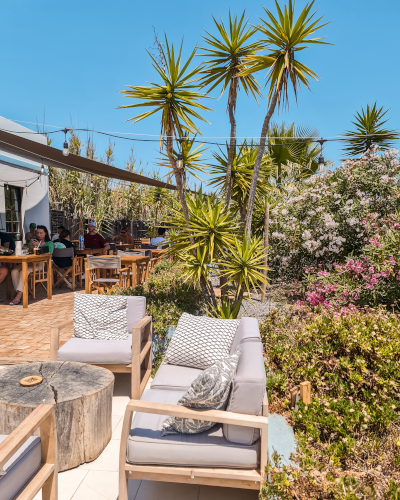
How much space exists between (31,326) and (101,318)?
1834 millimetres

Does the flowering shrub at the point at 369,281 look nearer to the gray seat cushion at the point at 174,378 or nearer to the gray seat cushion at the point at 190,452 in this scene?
the gray seat cushion at the point at 174,378

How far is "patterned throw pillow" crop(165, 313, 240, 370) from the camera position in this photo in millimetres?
2943

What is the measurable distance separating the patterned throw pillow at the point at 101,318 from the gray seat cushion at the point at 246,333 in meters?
1.14

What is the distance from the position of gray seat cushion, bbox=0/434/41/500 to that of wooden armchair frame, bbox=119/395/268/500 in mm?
397

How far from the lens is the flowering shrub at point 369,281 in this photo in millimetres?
4373

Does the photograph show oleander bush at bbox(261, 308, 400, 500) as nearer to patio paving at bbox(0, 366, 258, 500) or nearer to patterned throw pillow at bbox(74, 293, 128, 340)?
patio paving at bbox(0, 366, 258, 500)

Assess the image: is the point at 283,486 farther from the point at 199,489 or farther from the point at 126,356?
the point at 126,356

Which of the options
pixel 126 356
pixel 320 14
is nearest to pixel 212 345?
pixel 126 356

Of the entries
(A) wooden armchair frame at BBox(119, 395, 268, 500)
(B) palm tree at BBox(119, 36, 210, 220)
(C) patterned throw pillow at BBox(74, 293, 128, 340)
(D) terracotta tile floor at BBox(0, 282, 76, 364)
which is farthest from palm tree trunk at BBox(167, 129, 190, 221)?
(A) wooden armchair frame at BBox(119, 395, 268, 500)

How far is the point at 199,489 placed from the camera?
2205mm

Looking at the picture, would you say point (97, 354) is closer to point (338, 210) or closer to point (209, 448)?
point (209, 448)

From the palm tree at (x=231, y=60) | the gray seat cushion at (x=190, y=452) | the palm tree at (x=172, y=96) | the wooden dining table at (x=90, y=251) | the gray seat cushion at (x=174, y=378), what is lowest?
the gray seat cushion at (x=190, y=452)

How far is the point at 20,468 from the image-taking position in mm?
1604

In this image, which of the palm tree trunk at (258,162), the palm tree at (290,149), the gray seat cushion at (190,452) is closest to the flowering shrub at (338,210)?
the palm tree trunk at (258,162)
